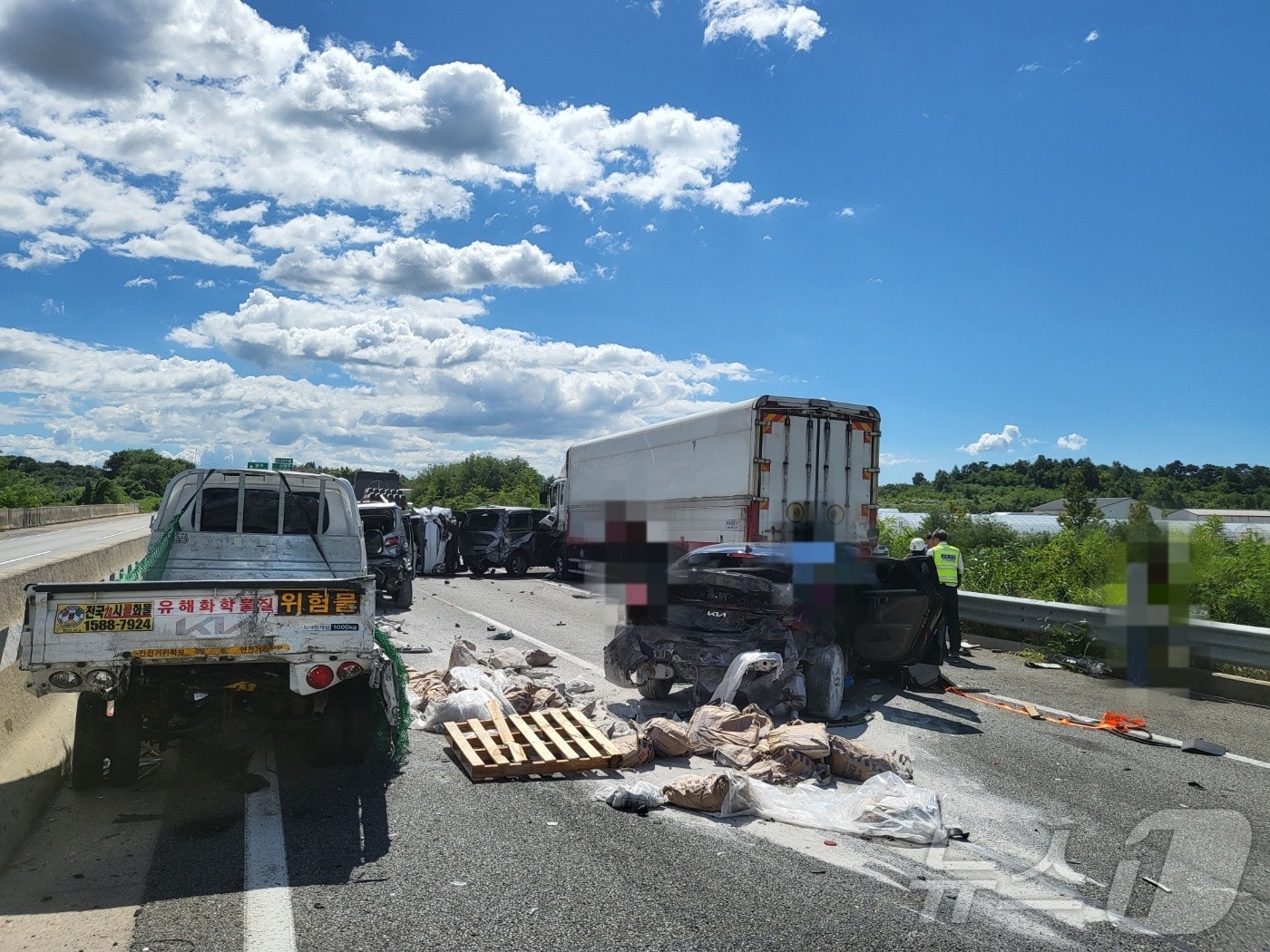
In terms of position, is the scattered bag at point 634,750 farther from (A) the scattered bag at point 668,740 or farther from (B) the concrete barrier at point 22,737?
(B) the concrete barrier at point 22,737

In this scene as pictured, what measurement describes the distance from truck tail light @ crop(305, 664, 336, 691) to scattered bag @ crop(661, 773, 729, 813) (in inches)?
83.8

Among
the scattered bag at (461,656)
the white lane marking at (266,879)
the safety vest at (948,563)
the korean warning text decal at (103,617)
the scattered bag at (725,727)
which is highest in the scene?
the safety vest at (948,563)

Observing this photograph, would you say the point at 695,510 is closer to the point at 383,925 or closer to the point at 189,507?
the point at 189,507

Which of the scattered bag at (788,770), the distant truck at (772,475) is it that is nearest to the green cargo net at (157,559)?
the scattered bag at (788,770)

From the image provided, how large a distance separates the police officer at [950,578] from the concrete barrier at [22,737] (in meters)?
→ 9.47

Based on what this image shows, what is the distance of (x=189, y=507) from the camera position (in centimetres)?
864

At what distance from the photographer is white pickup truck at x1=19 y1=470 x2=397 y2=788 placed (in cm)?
527

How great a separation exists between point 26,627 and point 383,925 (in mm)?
2787

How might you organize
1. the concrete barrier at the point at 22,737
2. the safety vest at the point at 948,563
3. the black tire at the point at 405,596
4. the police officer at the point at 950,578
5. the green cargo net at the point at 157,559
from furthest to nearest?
the black tire at the point at 405,596
the safety vest at the point at 948,563
the police officer at the point at 950,578
the green cargo net at the point at 157,559
the concrete barrier at the point at 22,737

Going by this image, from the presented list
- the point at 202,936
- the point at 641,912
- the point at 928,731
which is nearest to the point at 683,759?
the point at 928,731

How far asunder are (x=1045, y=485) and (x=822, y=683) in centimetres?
6638

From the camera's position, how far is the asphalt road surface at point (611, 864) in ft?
12.8

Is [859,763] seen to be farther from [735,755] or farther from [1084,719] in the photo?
[1084,719]

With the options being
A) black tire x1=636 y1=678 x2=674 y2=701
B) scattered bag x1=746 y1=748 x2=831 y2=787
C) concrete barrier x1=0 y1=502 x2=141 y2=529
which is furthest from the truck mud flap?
concrete barrier x1=0 y1=502 x2=141 y2=529
